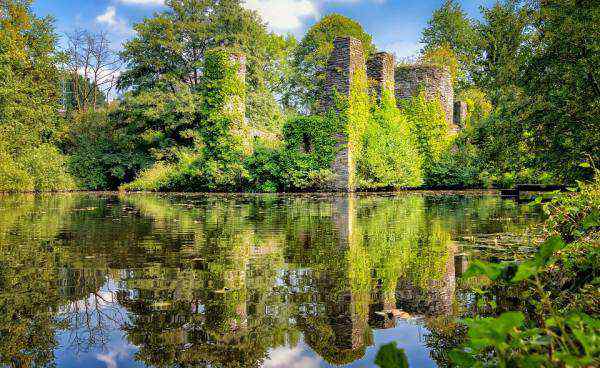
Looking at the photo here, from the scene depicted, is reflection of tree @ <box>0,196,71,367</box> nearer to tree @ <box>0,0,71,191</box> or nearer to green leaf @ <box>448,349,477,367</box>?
green leaf @ <box>448,349,477,367</box>

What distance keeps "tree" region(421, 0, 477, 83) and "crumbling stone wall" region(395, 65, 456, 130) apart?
770 inches

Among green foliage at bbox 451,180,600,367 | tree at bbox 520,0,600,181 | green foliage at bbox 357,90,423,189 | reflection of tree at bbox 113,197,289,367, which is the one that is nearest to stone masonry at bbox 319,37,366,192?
green foliage at bbox 357,90,423,189

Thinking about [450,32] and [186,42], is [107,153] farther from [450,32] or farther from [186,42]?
[450,32]

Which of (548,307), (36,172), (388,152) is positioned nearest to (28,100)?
(36,172)

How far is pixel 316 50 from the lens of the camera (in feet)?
130

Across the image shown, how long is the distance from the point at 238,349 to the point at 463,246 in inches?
167

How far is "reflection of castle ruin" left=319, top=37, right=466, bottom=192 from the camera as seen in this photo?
21859 mm

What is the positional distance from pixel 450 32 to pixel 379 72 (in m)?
26.2

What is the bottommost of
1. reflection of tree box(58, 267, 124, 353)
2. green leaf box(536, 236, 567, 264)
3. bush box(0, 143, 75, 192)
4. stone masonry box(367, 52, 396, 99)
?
reflection of tree box(58, 267, 124, 353)

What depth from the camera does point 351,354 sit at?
2.72 metres

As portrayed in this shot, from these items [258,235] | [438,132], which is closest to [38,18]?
[438,132]

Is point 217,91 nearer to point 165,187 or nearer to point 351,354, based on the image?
point 165,187

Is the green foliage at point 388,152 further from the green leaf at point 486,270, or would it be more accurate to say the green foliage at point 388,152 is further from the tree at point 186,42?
the green leaf at point 486,270

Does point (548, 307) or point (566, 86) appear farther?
point (566, 86)
